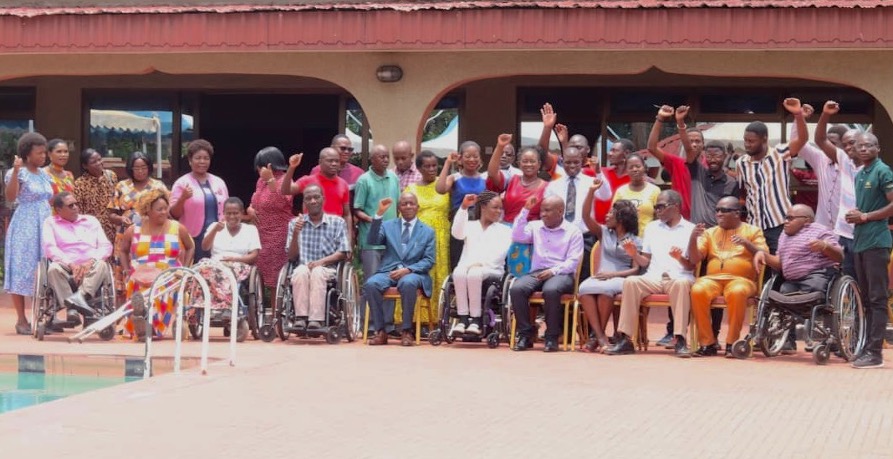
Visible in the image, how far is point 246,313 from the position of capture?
13492mm

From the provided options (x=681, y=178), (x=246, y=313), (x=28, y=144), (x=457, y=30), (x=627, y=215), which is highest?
(x=457, y=30)

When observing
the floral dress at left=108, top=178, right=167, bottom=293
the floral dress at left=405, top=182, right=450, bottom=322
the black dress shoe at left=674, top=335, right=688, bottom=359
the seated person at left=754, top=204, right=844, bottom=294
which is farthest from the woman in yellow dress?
the seated person at left=754, top=204, right=844, bottom=294

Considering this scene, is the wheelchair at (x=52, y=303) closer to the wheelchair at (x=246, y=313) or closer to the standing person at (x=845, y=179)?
the wheelchair at (x=246, y=313)

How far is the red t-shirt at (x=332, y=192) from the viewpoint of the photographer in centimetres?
1370

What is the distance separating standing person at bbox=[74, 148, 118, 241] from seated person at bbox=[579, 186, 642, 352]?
4674 millimetres

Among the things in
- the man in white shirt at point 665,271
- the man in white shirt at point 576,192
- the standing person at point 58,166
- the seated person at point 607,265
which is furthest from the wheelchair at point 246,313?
the man in white shirt at point 665,271

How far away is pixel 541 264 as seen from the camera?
12805mm

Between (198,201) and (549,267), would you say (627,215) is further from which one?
(198,201)

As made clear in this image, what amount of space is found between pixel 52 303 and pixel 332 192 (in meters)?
2.64

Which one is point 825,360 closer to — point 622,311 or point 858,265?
point 858,265

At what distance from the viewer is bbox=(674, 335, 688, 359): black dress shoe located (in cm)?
1223

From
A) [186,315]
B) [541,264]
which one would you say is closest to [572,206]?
[541,264]

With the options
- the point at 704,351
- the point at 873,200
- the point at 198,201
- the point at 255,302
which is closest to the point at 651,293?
the point at 704,351

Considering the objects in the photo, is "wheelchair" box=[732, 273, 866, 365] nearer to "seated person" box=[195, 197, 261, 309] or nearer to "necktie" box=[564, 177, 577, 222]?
"necktie" box=[564, 177, 577, 222]
